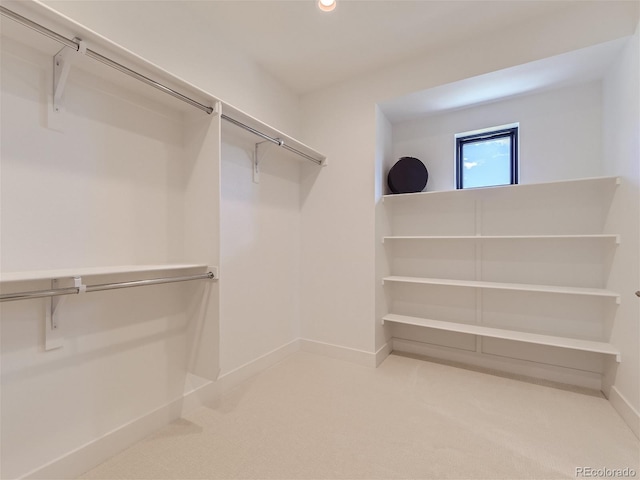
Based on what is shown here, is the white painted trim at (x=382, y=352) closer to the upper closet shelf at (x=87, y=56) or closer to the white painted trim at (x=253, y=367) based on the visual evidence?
the white painted trim at (x=253, y=367)

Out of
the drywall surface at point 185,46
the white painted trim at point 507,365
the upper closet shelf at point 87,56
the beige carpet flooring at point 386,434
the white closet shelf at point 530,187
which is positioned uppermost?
the drywall surface at point 185,46

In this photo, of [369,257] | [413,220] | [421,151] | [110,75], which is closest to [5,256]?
[110,75]

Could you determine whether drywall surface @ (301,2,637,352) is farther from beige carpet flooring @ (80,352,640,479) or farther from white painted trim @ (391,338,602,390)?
beige carpet flooring @ (80,352,640,479)

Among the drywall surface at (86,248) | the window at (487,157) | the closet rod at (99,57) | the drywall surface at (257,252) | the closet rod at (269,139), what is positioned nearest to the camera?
the closet rod at (99,57)

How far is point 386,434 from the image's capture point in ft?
5.35

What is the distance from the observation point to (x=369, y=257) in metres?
2.56

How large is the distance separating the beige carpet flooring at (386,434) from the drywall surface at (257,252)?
0.39 m

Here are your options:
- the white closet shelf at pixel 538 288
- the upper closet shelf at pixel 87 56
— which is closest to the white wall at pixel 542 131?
the white closet shelf at pixel 538 288

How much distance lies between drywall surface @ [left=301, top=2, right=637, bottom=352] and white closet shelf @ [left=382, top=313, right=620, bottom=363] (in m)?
0.40

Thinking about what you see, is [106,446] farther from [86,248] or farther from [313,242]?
[313,242]

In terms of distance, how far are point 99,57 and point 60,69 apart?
0.19 metres

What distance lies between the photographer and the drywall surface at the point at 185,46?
4.74ft

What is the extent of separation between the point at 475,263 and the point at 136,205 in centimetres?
268

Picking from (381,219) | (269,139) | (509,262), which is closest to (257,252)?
(269,139)
